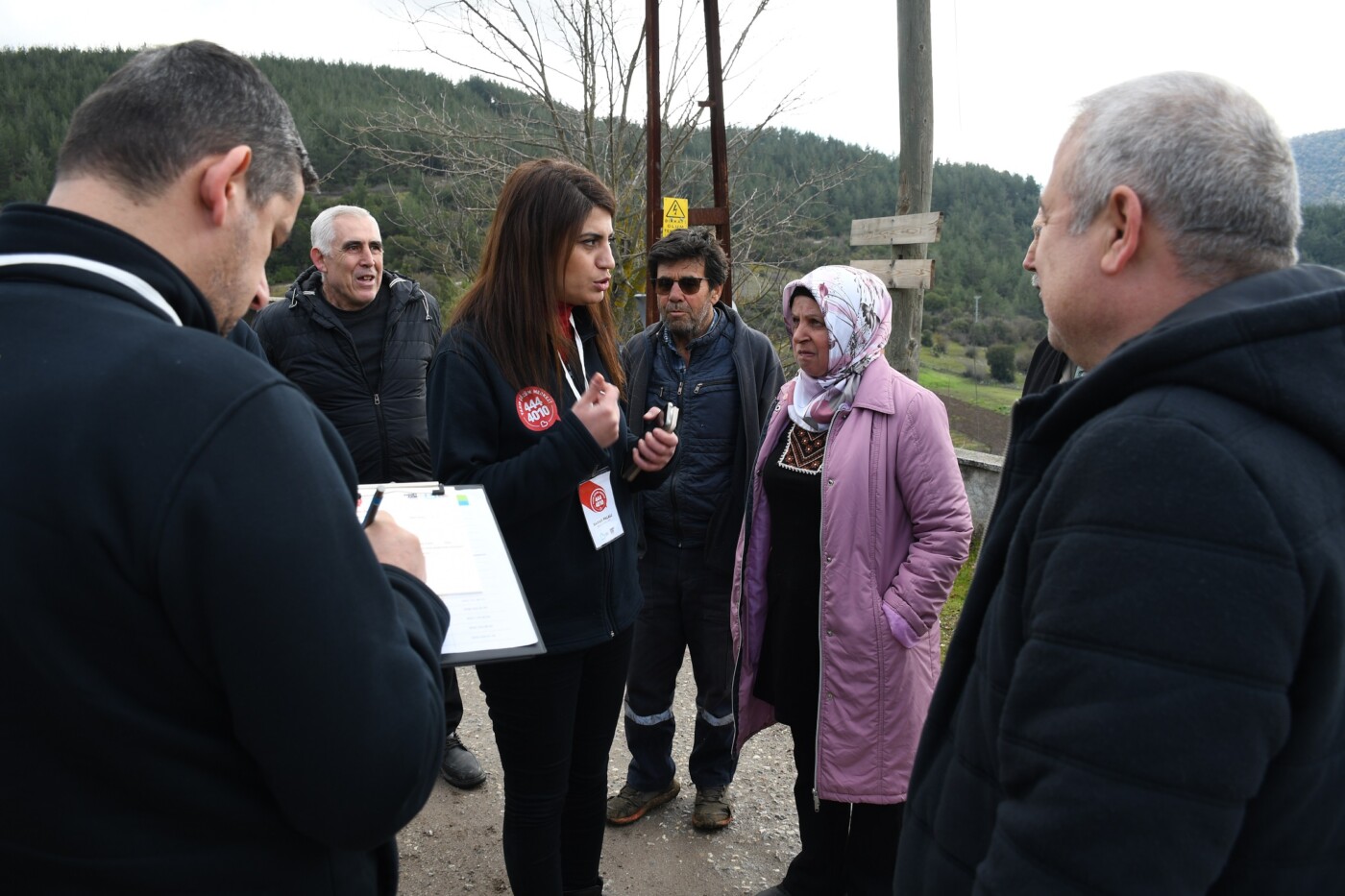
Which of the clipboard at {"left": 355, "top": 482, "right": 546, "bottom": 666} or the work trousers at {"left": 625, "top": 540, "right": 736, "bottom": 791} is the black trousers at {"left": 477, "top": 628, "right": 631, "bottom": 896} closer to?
the clipboard at {"left": 355, "top": 482, "right": 546, "bottom": 666}

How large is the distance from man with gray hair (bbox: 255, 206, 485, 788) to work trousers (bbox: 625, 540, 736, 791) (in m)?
0.84

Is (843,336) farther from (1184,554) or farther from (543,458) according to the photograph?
(1184,554)

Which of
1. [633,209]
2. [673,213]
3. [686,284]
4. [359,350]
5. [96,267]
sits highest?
[633,209]

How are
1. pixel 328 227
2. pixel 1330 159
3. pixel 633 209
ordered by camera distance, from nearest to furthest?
1. pixel 328 227
2. pixel 1330 159
3. pixel 633 209

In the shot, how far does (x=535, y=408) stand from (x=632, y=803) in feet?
6.06

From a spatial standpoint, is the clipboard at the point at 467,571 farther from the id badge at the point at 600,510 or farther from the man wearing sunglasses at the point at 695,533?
the man wearing sunglasses at the point at 695,533

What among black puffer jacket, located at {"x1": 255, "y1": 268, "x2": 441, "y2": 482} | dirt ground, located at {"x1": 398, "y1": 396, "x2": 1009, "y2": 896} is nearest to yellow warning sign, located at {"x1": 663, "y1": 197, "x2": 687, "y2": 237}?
black puffer jacket, located at {"x1": 255, "y1": 268, "x2": 441, "y2": 482}

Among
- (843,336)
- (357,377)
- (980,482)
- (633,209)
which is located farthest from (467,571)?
(633,209)

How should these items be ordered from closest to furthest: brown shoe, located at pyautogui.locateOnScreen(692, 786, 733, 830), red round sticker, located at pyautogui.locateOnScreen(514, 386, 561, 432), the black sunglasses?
red round sticker, located at pyautogui.locateOnScreen(514, 386, 561, 432), brown shoe, located at pyautogui.locateOnScreen(692, 786, 733, 830), the black sunglasses

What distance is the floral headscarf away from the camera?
8.70 feet

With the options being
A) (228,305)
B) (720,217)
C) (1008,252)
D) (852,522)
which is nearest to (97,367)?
(228,305)

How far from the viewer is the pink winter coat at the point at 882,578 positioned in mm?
2480

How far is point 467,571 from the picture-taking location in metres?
1.47

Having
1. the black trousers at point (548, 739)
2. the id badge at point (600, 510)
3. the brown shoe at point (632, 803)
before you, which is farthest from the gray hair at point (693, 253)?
the brown shoe at point (632, 803)
